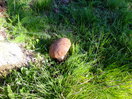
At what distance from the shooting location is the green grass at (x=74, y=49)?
80.1 inches

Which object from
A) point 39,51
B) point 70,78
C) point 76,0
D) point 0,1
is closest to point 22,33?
point 39,51

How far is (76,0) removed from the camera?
144 inches

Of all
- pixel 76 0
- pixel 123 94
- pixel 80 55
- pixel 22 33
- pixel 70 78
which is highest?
pixel 76 0

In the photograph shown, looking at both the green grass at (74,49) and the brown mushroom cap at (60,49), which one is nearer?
the green grass at (74,49)

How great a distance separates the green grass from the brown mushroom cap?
0.30 feet

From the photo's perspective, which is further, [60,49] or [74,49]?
[74,49]

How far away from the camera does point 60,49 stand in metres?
2.29

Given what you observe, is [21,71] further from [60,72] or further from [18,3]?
[18,3]

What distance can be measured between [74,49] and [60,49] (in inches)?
11.0

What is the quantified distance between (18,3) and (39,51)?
1.08m

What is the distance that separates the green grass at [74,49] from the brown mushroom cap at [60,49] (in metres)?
0.09

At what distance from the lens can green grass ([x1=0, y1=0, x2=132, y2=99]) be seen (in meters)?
2.04

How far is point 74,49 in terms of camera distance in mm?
2465

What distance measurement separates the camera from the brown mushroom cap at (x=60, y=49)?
7.53 ft
